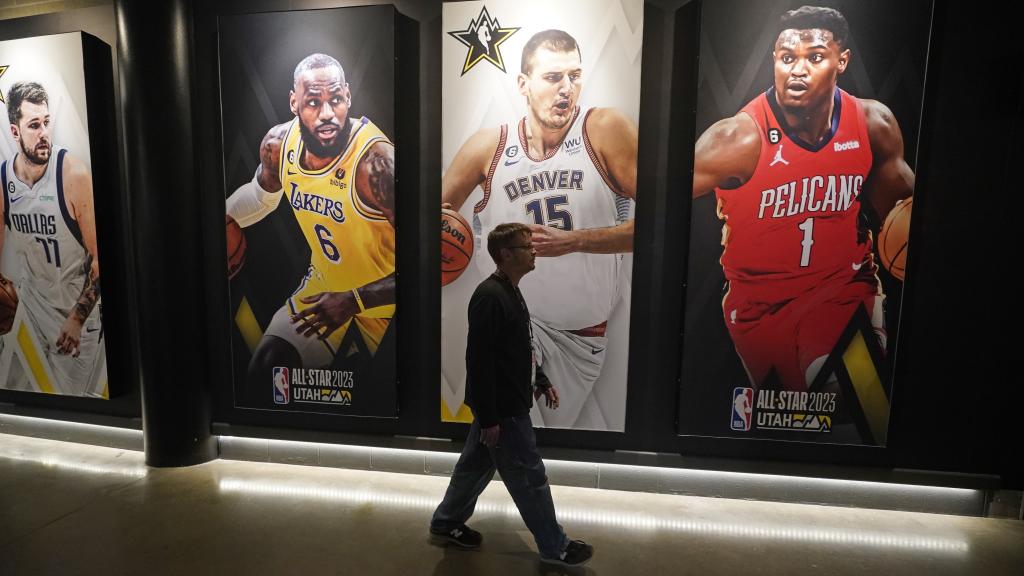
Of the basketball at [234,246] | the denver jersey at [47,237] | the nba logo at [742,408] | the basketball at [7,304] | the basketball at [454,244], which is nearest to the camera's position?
the nba logo at [742,408]

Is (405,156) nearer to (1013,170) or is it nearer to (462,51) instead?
(462,51)

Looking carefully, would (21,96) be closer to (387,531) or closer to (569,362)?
(387,531)

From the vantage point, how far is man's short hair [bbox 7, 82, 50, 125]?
11.0 feet

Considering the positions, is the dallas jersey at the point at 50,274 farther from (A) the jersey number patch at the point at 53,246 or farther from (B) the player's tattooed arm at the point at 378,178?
(B) the player's tattooed arm at the point at 378,178

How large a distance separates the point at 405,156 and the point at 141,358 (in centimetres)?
→ 220

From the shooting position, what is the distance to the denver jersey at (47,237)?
11.2 ft

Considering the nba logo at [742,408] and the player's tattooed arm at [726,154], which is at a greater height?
the player's tattooed arm at [726,154]

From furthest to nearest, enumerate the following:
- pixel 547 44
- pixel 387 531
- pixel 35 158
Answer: pixel 35 158 → pixel 547 44 → pixel 387 531

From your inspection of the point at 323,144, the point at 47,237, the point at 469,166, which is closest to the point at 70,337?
the point at 47,237

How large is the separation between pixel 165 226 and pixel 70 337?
1.26 metres

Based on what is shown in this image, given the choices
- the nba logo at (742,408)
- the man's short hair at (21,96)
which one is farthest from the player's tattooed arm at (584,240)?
the man's short hair at (21,96)

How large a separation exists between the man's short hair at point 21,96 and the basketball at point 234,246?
1.54 metres

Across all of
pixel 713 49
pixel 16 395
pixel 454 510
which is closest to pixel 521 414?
pixel 454 510

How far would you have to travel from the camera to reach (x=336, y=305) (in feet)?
10.4
